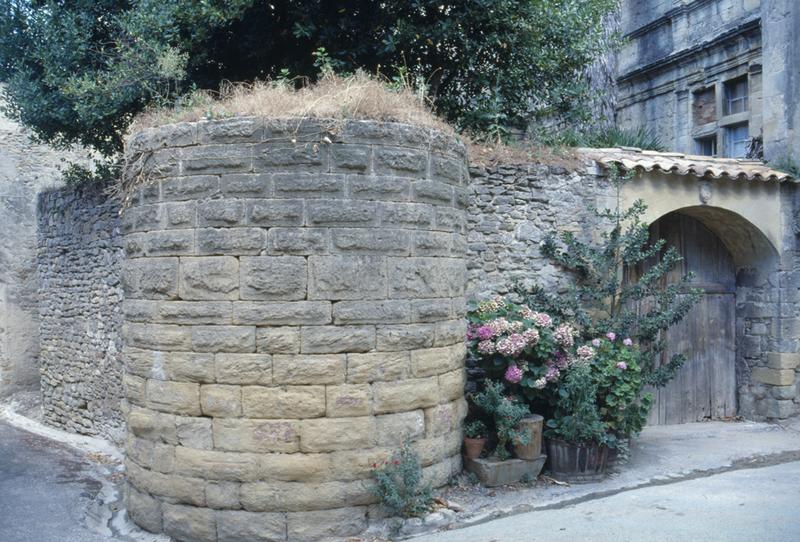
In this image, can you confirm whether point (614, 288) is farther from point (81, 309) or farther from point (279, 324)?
point (81, 309)

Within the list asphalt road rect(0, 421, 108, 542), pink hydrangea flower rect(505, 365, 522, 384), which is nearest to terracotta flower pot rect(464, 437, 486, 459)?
pink hydrangea flower rect(505, 365, 522, 384)

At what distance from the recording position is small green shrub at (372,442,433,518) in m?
Result: 5.39

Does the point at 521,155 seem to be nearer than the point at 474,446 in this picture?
No

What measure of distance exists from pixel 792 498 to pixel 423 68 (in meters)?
6.38

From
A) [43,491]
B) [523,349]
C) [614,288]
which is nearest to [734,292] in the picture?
[614,288]

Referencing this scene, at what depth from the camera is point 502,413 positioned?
20.3 feet

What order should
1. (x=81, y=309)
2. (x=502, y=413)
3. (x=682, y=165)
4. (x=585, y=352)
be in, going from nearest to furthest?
(x=502, y=413), (x=585, y=352), (x=682, y=165), (x=81, y=309)

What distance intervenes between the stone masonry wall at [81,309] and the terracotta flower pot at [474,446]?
15.1ft

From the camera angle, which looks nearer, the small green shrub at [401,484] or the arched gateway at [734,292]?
the small green shrub at [401,484]

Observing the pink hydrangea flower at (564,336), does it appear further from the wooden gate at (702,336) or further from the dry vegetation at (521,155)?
the wooden gate at (702,336)

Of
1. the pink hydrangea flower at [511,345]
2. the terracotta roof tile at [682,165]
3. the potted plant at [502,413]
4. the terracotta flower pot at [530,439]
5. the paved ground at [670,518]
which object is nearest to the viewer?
the paved ground at [670,518]

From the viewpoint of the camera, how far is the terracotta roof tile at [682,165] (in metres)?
8.02

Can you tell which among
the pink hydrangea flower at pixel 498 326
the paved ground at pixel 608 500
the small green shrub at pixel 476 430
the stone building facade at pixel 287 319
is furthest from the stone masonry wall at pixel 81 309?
the pink hydrangea flower at pixel 498 326

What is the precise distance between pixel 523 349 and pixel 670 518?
1795 mm
